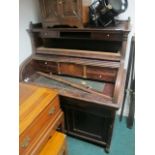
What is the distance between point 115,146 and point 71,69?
0.88 metres

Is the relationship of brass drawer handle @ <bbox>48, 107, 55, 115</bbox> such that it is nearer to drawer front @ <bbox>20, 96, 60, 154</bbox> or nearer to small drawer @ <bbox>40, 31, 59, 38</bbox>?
drawer front @ <bbox>20, 96, 60, 154</bbox>

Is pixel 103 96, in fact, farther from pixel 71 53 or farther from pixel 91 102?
pixel 71 53

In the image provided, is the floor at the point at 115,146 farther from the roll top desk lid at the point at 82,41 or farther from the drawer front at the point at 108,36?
the drawer front at the point at 108,36

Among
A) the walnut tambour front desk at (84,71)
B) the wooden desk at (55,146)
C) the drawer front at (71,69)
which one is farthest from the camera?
the drawer front at (71,69)

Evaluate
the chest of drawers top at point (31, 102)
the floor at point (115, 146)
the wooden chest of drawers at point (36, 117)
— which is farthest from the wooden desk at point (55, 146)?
the floor at point (115, 146)

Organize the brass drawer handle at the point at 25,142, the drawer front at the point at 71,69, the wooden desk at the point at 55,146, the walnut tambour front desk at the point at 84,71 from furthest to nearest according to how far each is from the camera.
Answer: the drawer front at the point at 71,69
the walnut tambour front desk at the point at 84,71
the wooden desk at the point at 55,146
the brass drawer handle at the point at 25,142

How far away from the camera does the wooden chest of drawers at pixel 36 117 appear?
0.94m

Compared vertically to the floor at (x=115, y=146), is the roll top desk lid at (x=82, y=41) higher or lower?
higher

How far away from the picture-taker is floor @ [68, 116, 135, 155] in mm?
1652

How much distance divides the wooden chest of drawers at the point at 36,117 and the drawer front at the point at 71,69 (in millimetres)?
468

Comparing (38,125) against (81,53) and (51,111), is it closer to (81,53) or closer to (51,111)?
(51,111)
